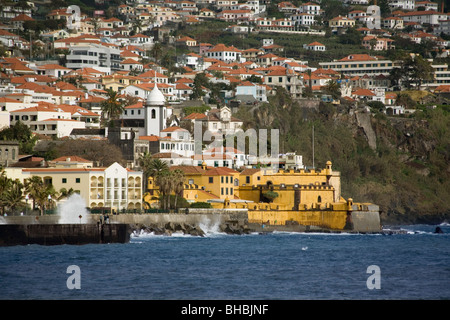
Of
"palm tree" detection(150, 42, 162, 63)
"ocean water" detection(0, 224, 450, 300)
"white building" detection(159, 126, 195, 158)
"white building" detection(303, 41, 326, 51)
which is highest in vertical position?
"white building" detection(303, 41, 326, 51)

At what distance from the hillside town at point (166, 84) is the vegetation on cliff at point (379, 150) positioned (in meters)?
2.24

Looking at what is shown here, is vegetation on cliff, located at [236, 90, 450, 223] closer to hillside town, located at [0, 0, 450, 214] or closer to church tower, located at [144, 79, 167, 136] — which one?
hillside town, located at [0, 0, 450, 214]

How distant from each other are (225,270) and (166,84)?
3159 inches

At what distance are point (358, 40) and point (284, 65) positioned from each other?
33.0 meters

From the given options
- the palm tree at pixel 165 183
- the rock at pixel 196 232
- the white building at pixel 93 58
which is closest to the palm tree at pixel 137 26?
the white building at pixel 93 58

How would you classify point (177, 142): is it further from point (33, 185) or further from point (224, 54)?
point (224, 54)

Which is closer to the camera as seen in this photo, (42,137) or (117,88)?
(42,137)

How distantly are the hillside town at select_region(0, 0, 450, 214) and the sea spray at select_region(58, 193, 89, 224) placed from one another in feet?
3.32

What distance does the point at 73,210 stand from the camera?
74562mm

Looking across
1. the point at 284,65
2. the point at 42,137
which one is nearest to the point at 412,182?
the point at 284,65

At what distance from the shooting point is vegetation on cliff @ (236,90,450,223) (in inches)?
4715

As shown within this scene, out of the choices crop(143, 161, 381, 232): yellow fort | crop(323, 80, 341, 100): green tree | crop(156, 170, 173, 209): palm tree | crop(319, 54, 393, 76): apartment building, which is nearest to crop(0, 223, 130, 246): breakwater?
crop(156, 170, 173, 209): palm tree

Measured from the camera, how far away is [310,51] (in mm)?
172375

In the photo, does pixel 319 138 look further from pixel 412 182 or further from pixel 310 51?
pixel 310 51
